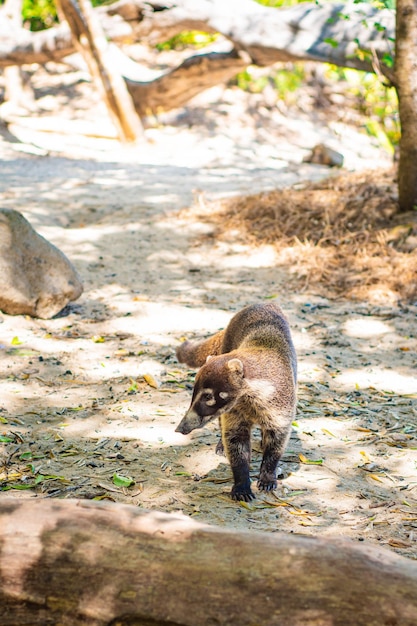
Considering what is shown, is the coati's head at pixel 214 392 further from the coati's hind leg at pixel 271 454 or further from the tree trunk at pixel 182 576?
the tree trunk at pixel 182 576

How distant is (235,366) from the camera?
3.75 metres

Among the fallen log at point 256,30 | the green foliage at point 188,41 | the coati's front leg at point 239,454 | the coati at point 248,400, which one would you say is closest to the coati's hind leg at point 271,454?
the coati at point 248,400

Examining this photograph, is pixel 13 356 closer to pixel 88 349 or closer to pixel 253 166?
pixel 88 349

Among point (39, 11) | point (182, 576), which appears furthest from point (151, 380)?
point (39, 11)

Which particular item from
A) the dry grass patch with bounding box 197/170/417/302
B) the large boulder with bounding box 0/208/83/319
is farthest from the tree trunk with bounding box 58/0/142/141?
the large boulder with bounding box 0/208/83/319

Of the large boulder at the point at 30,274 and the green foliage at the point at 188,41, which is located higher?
the large boulder at the point at 30,274

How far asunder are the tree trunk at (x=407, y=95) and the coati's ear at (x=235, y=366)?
17.9ft

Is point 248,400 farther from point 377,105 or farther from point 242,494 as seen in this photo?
point 377,105

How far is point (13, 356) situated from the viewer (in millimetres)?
5699

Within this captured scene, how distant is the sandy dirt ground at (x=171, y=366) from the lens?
3885mm

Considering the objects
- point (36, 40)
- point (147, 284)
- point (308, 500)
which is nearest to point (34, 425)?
point (308, 500)

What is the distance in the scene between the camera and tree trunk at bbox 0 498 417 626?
224cm

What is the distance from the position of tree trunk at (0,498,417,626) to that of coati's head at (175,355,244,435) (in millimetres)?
1245

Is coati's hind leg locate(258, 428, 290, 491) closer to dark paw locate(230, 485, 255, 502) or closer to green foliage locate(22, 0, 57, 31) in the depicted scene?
dark paw locate(230, 485, 255, 502)
